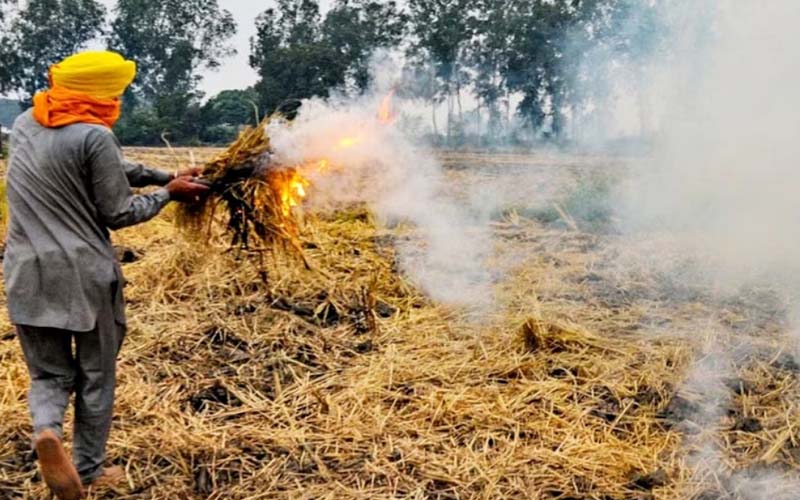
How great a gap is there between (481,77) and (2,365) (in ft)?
110

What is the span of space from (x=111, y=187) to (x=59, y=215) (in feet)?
0.68

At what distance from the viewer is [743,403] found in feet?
12.3

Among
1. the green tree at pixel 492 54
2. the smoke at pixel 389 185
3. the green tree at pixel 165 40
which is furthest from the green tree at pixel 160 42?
the smoke at pixel 389 185

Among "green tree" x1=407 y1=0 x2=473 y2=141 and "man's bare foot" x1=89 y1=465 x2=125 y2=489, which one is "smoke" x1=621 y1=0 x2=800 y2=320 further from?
"green tree" x1=407 y1=0 x2=473 y2=141

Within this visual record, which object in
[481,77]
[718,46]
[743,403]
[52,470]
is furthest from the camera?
[481,77]

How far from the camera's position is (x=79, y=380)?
2.94 m

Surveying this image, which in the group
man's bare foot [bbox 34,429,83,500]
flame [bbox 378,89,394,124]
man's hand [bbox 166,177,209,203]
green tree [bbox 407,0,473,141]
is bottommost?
man's bare foot [bbox 34,429,83,500]

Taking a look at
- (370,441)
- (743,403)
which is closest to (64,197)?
(370,441)

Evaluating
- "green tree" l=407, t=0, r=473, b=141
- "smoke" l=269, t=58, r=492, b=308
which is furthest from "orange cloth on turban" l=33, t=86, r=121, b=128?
"green tree" l=407, t=0, r=473, b=141

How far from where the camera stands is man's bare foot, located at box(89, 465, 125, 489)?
2.99 m

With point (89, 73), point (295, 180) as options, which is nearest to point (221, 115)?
point (295, 180)

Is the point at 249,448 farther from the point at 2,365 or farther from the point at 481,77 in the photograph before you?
the point at 481,77

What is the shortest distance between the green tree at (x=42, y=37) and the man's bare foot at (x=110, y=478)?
4808 centimetres

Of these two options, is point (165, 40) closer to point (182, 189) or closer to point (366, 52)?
point (366, 52)
